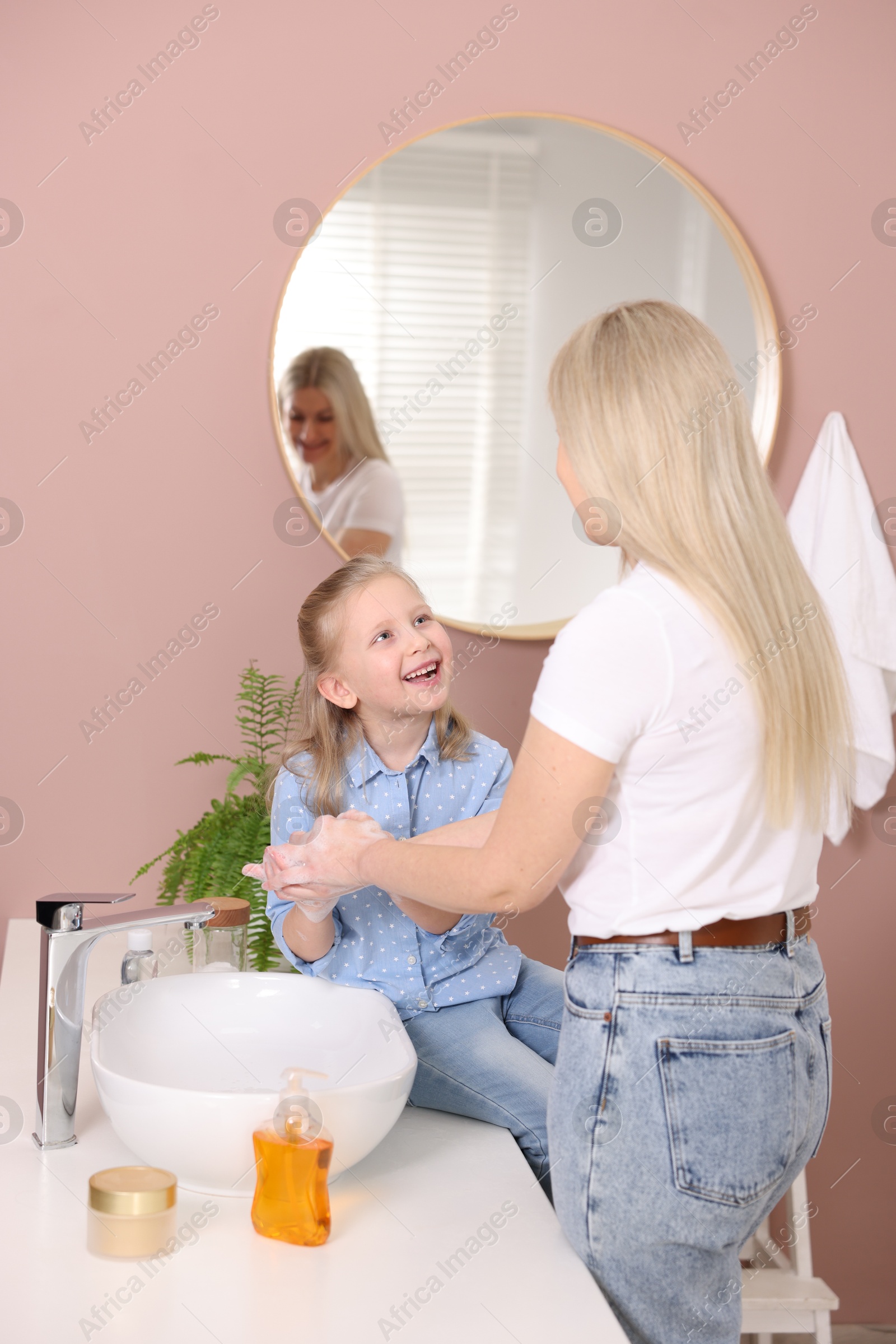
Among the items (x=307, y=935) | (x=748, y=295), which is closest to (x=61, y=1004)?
(x=307, y=935)

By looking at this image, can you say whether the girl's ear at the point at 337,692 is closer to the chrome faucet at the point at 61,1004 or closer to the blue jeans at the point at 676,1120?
the chrome faucet at the point at 61,1004

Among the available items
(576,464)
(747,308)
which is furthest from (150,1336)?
(747,308)

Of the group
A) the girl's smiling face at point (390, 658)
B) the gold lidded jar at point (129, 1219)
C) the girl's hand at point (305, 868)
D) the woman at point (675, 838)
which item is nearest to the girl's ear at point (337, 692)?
the girl's smiling face at point (390, 658)

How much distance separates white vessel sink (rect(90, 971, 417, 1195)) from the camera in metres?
0.94

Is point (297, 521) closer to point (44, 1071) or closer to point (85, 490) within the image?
point (85, 490)

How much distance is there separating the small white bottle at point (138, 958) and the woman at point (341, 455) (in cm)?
88

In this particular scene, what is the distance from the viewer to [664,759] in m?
0.88

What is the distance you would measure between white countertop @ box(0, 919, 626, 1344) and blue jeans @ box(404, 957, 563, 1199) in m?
0.05

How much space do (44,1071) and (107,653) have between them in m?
0.97

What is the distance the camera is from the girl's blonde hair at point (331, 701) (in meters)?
1.46

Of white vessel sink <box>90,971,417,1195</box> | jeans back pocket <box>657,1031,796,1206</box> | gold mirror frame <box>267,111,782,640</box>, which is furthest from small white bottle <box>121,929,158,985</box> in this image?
gold mirror frame <box>267,111,782,640</box>

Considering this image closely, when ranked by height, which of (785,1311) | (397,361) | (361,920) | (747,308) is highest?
(747,308)

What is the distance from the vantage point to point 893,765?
2.02 metres

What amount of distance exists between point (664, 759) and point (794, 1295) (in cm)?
142
